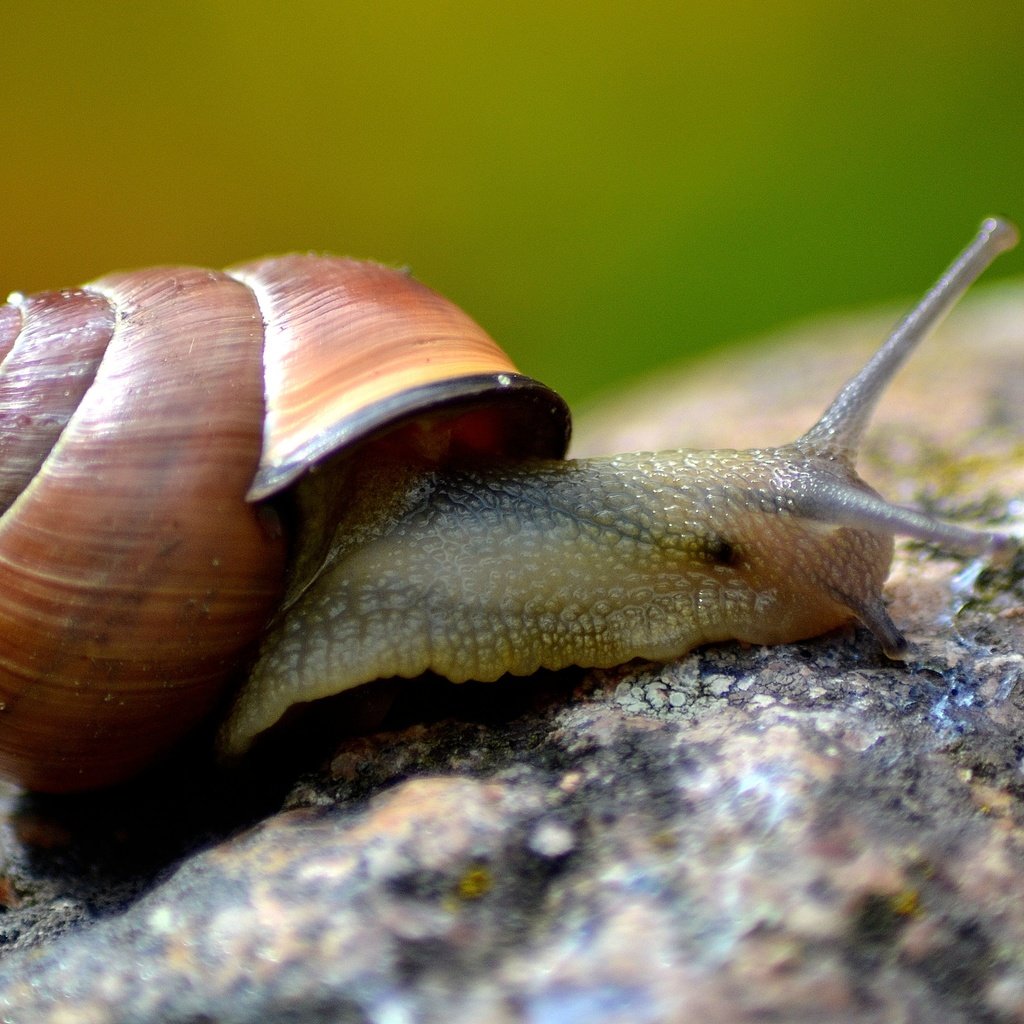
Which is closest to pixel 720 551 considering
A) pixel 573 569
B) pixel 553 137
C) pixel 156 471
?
pixel 573 569

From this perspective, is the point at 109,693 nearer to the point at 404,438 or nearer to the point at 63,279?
the point at 404,438

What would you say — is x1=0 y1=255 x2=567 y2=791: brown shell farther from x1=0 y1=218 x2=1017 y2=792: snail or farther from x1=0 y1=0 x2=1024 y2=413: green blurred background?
x1=0 y1=0 x2=1024 y2=413: green blurred background

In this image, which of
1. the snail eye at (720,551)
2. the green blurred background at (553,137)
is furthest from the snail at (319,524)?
the green blurred background at (553,137)

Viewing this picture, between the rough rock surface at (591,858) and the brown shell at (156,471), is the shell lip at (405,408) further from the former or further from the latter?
the rough rock surface at (591,858)

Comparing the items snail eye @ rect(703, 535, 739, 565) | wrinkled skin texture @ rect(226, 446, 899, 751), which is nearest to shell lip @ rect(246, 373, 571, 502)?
wrinkled skin texture @ rect(226, 446, 899, 751)

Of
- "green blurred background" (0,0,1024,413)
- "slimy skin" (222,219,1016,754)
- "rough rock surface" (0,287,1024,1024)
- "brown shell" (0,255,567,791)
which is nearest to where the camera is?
"rough rock surface" (0,287,1024,1024)

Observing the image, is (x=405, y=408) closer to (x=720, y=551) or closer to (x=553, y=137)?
(x=720, y=551)

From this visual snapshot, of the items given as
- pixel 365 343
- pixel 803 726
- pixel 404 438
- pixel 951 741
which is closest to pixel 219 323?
pixel 365 343
